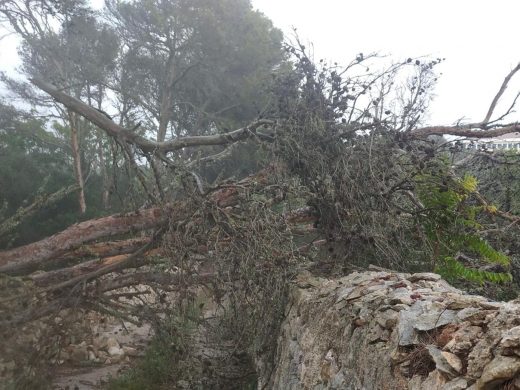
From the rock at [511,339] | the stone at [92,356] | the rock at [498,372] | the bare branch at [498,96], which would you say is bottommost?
the stone at [92,356]

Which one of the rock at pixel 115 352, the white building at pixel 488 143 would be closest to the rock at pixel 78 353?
the rock at pixel 115 352

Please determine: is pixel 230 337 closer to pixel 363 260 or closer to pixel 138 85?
pixel 363 260

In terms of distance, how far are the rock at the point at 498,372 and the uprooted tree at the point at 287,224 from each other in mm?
3166

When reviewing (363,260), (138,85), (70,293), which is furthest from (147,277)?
(138,85)

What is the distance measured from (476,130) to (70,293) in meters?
5.13

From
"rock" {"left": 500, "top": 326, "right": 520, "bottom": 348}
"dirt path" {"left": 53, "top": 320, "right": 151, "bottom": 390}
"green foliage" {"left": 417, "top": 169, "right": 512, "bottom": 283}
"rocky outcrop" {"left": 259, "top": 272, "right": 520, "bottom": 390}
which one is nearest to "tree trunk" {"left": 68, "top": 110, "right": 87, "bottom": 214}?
"dirt path" {"left": 53, "top": 320, "right": 151, "bottom": 390}

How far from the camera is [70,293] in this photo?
6.32 metres

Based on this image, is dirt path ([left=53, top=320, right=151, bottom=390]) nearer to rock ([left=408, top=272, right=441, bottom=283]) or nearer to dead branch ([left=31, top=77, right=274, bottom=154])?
dead branch ([left=31, top=77, right=274, bottom=154])

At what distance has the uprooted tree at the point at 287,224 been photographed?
5320 millimetres

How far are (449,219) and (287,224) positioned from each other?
1.65 metres

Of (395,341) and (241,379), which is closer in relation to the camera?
(395,341)

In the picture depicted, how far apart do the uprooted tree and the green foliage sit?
13 mm

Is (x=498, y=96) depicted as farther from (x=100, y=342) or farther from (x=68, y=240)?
(x=100, y=342)

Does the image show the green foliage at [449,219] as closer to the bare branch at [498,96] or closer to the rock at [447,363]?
the bare branch at [498,96]
